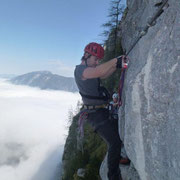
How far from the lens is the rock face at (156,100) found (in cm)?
256

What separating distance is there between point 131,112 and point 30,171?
561 ft

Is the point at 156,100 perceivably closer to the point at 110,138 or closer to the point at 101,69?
the point at 101,69

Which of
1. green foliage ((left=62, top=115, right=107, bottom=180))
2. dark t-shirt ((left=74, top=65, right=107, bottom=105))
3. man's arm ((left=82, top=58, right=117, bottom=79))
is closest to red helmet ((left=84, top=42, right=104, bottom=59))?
dark t-shirt ((left=74, top=65, right=107, bottom=105))

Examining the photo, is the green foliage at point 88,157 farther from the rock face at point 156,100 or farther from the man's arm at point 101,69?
the man's arm at point 101,69

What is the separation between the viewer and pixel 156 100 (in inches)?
117

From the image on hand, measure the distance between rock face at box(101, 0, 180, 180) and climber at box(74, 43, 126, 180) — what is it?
589 mm

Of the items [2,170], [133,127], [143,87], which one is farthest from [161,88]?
[2,170]

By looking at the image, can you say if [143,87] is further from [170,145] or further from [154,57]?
[170,145]

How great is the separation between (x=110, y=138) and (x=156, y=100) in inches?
80.0

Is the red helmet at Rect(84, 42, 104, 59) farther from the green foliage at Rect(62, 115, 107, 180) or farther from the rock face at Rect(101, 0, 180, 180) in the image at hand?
the green foliage at Rect(62, 115, 107, 180)

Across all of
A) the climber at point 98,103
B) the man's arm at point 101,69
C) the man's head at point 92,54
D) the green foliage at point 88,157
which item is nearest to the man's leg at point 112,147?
the climber at point 98,103

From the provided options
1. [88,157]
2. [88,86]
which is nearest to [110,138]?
[88,86]

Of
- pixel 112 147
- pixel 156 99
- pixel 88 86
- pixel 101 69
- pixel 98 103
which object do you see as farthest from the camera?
pixel 98 103

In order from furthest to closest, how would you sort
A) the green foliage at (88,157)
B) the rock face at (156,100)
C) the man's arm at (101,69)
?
the green foliage at (88,157) < the man's arm at (101,69) < the rock face at (156,100)
